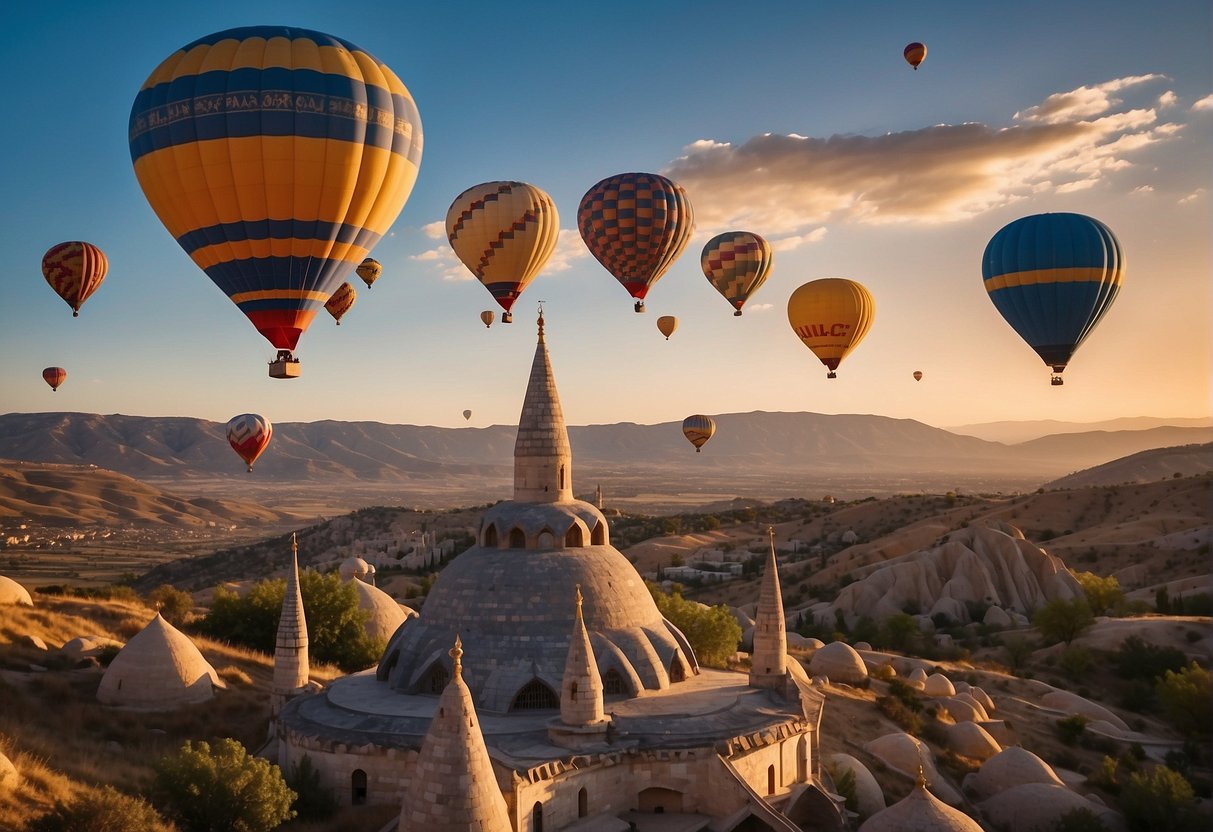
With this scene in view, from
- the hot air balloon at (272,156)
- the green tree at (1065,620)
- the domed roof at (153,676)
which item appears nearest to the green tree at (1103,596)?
the green tree at (1065,620)

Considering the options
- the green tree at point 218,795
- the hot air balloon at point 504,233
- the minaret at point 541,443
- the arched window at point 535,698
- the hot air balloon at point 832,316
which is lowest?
the green tree at point 218,795

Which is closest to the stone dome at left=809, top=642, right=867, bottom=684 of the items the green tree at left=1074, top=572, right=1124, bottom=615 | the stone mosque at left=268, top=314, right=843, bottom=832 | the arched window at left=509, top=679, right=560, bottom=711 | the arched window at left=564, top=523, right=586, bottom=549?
the stone mosque at left=268, top=314, right=843, bottom=832

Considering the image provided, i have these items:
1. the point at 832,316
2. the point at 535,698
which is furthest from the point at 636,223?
the point at 535,698

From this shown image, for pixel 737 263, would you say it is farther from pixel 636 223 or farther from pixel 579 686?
pixel 579 686

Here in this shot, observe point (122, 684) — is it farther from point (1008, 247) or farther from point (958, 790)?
point (1008, 247)

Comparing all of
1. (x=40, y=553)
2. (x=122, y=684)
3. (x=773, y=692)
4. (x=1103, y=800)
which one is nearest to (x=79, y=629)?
(x=122, y=684)

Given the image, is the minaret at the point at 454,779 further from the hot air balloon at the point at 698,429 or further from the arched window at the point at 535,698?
the hot air balloon at the point at 698,429

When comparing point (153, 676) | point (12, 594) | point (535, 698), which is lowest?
point (153, 676)
